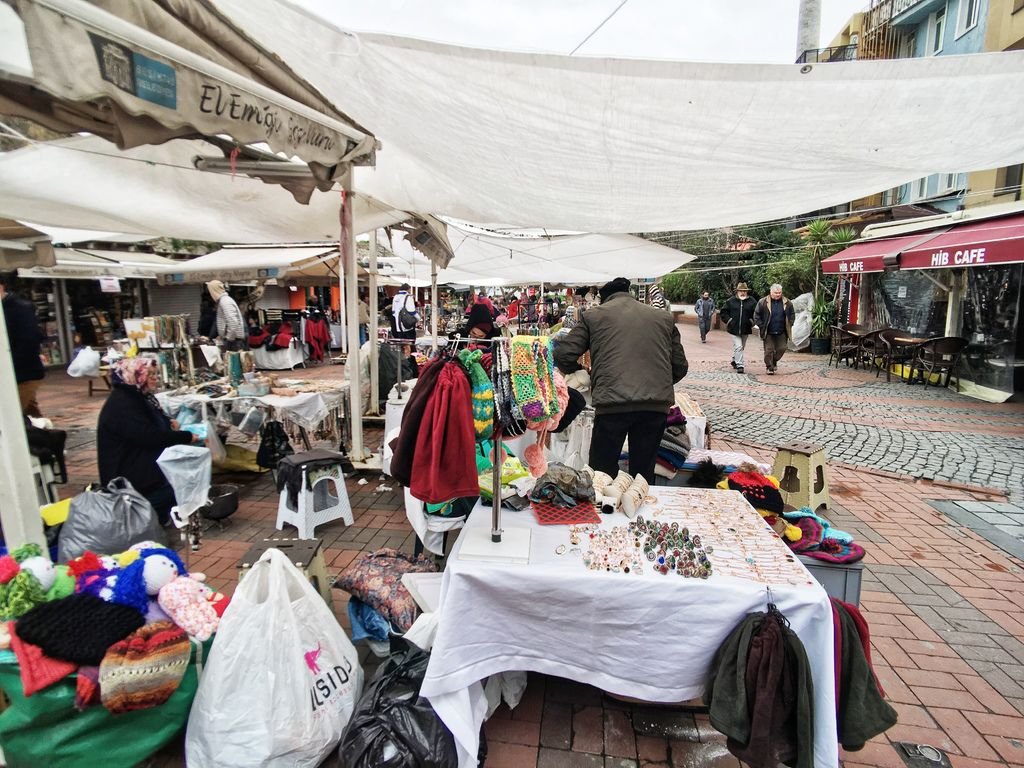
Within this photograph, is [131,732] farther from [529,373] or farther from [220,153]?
[220,153]

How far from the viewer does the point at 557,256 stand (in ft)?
33.5

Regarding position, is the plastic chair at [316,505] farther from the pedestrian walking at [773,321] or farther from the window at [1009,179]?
the window at [1009,179]

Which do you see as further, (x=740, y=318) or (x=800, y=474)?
(x=740, y=318)

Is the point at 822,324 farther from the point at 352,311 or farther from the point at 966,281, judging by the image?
the point at 352,311

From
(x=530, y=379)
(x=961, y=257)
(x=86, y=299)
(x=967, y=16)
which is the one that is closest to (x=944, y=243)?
(x=961, y=257)

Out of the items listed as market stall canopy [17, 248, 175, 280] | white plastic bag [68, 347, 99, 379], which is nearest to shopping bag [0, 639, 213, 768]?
white plastic bag [68, 347, 99, 379]

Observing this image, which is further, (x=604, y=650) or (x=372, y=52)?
(x=372, y=52)

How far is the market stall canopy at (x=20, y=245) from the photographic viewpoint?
5.07 metres

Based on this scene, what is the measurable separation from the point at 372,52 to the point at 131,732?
2.90 meters

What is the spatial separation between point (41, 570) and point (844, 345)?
15.4 meters

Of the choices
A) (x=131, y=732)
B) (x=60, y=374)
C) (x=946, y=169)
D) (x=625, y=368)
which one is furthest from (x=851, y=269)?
(x=60, y=374)

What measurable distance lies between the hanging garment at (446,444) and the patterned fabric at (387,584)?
912 mm

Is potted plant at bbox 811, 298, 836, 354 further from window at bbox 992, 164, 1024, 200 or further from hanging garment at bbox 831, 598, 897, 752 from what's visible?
hanging garment at bbox 831, 598, 897, 752

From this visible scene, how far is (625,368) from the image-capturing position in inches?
145
